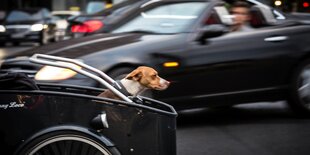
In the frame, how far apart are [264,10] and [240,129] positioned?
1830 mm

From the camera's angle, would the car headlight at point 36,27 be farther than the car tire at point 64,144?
Yes

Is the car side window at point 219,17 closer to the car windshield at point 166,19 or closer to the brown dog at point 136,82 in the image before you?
the car windshield at point 166,19

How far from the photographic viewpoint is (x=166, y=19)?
721cm

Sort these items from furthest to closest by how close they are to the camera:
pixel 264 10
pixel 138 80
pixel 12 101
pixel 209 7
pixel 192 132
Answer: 1. pixel 264 10
2. pixel 209 7
3. pixel 192 132
4. pixel 138 80
5. pixel 12 101

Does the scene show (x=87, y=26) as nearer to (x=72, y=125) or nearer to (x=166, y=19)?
(x=166, y=19)

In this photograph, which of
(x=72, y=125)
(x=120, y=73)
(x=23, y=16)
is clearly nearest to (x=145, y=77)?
(x=72, y=125)

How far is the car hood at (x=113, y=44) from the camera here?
6465 mm

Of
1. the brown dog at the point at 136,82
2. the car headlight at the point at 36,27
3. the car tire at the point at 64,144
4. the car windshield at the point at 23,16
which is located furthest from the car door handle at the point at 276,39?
the car windshield at the point at 23,16

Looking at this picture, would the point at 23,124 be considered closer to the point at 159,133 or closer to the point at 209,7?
the point at 159,133

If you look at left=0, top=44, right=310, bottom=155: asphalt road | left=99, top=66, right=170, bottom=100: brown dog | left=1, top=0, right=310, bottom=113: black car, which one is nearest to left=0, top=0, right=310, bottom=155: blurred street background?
left=0, top=44, right=310, bottom=155: asphalt road

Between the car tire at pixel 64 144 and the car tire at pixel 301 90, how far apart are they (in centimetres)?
386

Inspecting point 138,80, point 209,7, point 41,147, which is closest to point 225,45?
point 209,7

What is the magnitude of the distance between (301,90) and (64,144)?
4128 mm

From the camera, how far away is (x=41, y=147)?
3.68 meters
